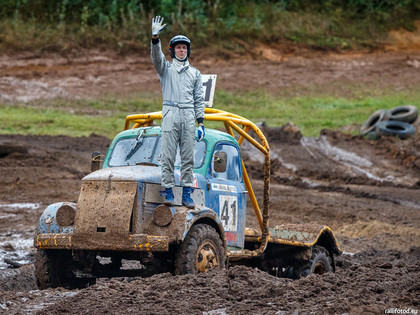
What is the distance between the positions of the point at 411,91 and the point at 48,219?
28.0 meters

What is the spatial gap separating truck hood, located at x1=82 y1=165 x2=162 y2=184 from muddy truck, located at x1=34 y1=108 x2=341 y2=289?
1 centimetres

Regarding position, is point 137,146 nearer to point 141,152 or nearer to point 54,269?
point 141,152

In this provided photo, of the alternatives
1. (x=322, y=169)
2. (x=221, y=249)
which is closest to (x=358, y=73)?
(x=322, y=169)

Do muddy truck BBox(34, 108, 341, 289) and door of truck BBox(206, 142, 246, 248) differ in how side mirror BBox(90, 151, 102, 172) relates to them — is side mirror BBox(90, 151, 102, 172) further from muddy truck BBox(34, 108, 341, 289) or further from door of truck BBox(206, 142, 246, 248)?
door of truck BBox(206, 142, 246, 248)

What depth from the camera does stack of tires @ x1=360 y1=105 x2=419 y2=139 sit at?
26.5m

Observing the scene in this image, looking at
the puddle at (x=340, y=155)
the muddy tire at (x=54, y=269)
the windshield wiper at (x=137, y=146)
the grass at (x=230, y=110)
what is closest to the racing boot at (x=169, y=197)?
the windshield wiper at (x=137, y=146)

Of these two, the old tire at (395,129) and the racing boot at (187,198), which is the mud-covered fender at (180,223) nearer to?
the racing boot at (187,198)

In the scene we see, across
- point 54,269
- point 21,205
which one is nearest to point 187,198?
point 54,269

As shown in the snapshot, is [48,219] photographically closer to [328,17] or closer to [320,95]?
[320,95]

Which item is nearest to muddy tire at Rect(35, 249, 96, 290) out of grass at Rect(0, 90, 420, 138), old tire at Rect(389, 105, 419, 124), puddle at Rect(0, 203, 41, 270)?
puddle at Rect(0, 203, 41, 270)

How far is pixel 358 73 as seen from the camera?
36281 millimetres

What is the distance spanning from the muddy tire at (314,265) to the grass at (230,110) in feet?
53.1

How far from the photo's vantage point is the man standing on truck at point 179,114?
841 centimetres

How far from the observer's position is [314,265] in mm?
10414
